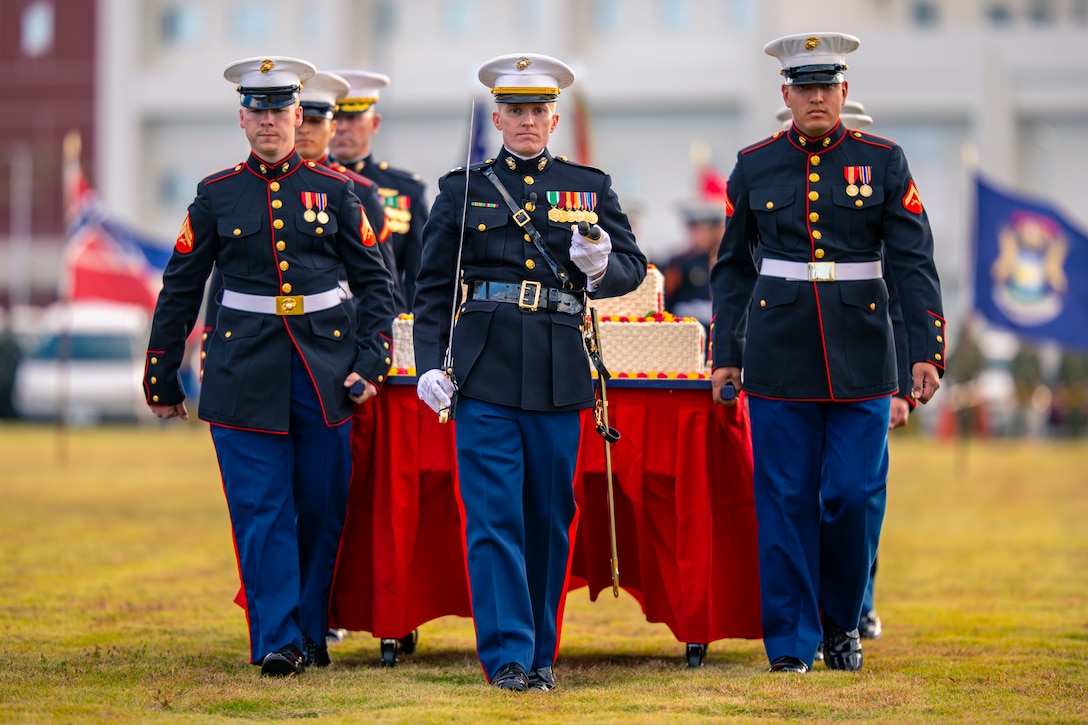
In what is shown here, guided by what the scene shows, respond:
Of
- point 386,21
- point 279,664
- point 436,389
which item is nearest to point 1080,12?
point 386,21

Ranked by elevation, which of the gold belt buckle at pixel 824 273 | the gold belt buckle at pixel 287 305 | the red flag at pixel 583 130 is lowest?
the gold belt buckle at pixel 287 305

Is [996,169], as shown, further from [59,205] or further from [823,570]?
[823,570]

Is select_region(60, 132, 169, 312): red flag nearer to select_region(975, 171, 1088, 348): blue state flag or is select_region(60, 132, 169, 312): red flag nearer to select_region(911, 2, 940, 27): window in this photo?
select_region(975, 171, 1088, 348): blue state flag

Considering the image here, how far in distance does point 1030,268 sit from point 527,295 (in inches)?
435

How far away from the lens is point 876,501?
23.5 feet

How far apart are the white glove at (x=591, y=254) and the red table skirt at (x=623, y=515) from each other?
932 mm

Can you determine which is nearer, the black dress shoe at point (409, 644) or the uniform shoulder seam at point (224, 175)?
the uniform shoulder seam at point (224, 175)

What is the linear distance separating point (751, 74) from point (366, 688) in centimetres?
4045

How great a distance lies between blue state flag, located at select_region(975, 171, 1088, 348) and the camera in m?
16.7

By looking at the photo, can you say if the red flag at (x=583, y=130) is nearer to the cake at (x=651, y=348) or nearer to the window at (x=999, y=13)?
the cake at (x=651, y=348)

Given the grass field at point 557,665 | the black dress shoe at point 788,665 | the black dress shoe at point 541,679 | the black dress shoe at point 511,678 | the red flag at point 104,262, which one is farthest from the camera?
the red flag at point 104,262

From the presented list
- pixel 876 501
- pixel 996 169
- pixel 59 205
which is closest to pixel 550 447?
pixel 876 501

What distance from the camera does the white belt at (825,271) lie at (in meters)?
7.05

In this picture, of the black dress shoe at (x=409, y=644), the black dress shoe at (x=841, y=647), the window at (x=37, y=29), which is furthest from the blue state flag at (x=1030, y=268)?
the window at (x=37, y=29)
